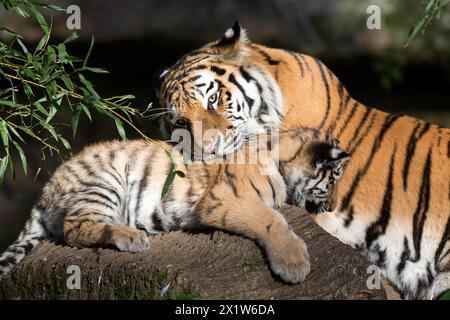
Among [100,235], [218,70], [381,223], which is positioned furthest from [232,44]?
[100,235]

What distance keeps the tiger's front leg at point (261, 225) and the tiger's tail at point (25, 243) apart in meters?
1.10

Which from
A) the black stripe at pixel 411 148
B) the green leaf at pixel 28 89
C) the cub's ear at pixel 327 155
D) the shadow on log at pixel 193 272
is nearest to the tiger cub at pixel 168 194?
the cub's ear at pixel 327 155

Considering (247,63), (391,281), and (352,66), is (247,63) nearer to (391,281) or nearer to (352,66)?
(391,281)

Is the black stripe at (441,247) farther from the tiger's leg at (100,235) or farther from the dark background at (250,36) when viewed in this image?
the dark background at (250,36)

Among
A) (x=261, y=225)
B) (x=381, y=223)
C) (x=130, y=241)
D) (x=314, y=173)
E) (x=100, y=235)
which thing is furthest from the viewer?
(x=381, y=223)

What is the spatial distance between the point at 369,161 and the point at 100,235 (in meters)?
1.73

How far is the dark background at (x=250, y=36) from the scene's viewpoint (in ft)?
29.7

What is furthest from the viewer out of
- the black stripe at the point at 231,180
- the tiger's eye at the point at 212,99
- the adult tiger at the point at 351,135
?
the tiger's eye at the point at 212,99

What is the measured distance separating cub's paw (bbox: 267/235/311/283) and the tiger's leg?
74 cm

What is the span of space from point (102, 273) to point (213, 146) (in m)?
1.11

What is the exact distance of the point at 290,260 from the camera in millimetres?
4188

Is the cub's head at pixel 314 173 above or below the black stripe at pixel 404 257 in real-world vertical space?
above

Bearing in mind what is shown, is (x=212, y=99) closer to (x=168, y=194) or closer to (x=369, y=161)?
(x=168, y=194)

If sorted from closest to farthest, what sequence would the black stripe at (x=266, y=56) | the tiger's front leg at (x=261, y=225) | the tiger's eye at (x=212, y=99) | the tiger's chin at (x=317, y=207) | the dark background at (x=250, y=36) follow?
the tiger's front leg at (x=261, y=225) < the tiger's chin at (x=317, y=207) < the tiger's eye at (x=212, y=99) < the black stripe at (x=266, y=56) < the dark background at (x=250, y=36)
